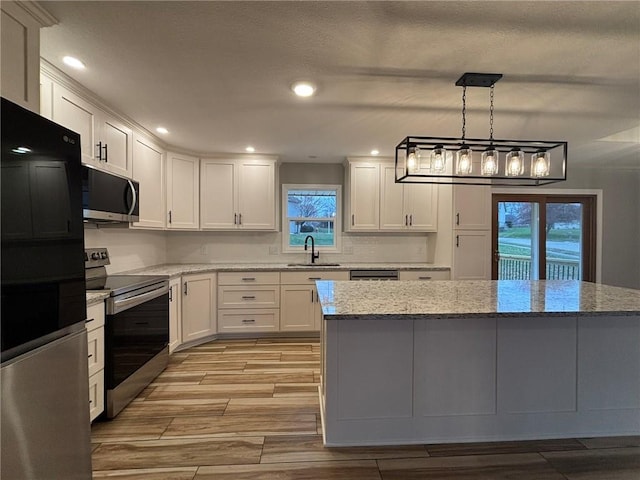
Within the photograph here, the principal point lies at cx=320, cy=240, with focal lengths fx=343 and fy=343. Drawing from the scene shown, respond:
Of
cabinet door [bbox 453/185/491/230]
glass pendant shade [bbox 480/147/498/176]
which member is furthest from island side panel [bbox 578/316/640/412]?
cabinet door [bbox 453/185/491/230]

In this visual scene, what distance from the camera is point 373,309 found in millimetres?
1876

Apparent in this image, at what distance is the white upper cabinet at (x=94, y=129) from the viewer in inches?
87.4

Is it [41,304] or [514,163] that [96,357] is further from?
[514,163]

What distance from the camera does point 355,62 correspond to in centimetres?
204

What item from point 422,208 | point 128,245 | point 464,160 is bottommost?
point 128,245

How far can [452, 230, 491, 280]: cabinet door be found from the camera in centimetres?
401

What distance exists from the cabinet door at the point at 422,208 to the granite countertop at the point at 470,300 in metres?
1.77

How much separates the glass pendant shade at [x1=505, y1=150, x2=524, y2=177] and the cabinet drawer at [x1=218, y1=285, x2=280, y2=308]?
278 cm

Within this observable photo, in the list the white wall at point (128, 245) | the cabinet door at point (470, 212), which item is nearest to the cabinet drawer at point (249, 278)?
the white wall at point (128, 245)

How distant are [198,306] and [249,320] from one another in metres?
0.63

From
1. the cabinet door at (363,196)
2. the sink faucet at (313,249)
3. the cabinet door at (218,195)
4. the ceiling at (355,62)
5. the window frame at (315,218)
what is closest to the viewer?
the ceiling at (355,62)

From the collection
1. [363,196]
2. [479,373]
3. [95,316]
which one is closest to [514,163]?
[479,373]

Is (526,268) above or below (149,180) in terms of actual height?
below

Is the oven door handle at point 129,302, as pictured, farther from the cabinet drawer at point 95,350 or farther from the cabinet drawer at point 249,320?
the cabinet drawer at point 249,320
